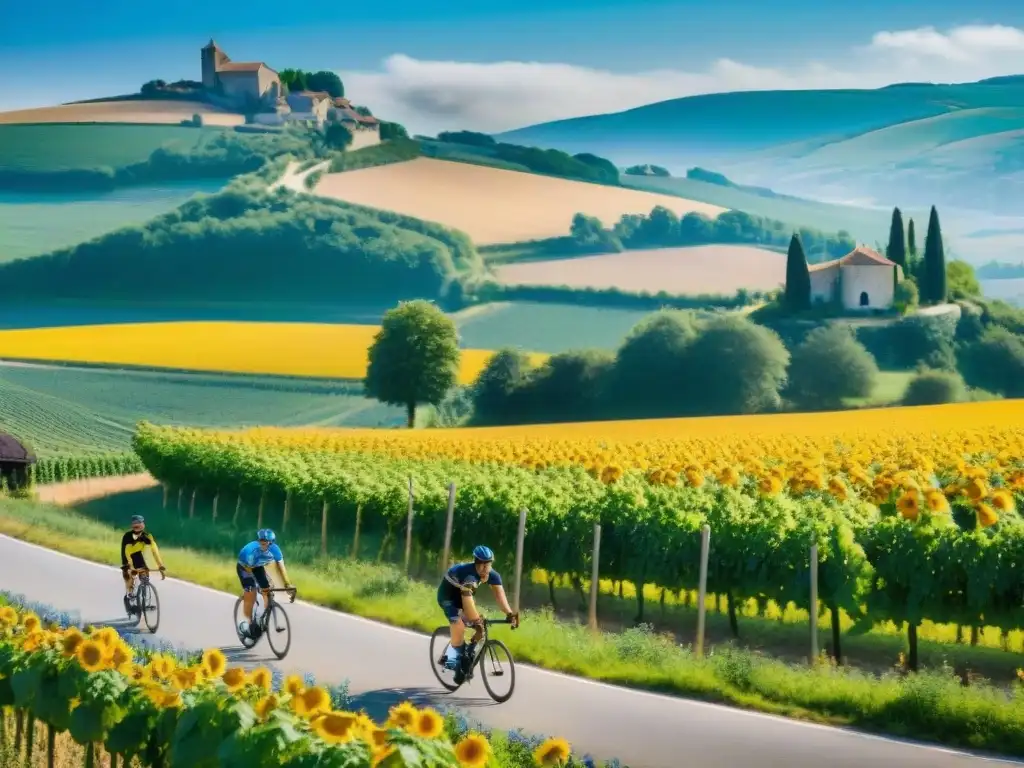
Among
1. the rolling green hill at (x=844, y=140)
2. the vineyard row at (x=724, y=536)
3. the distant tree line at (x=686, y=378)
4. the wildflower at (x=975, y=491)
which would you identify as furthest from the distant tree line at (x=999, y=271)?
the wildflower at (x=975, y=491)

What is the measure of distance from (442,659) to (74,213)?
98.3 meters

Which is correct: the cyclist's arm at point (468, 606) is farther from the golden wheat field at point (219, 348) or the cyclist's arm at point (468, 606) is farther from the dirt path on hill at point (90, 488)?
the golden wheat field at point (219, 348)

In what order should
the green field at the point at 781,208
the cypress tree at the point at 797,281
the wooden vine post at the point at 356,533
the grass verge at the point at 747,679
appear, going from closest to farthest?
the grass verge at the point at 747,679 < the wooden vine post at the point at 356,533 < the cypress tree at the point at 797,281 < the green field at the point at 781,208

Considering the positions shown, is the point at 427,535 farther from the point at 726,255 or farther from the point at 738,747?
the point at 726,255

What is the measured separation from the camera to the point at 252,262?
101188mm

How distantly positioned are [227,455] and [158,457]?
20.6 feet

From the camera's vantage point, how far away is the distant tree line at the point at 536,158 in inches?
5000

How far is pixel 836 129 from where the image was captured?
143500 mm

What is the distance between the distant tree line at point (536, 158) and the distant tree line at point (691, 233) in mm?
9118

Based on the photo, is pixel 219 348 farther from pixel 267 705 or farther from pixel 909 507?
pixel 267 705

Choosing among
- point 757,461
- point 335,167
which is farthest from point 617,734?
point 335,167

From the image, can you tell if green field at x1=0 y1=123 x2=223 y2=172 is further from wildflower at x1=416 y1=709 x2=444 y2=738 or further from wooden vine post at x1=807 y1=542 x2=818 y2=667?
wildflower at x1=416 y1=709 x2=444 y2=738

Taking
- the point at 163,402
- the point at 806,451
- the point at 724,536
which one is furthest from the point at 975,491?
the point at 163,402

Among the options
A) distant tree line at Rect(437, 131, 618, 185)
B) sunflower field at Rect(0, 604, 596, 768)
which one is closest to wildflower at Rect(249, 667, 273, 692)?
sunflower field at Rect(0, 604, 596, 768)
